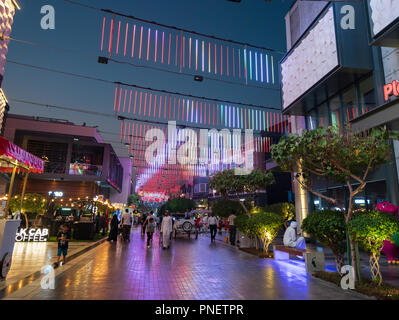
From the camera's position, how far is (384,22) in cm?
1030

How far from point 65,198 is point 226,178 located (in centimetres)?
2326

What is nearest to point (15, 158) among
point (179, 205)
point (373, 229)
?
point (373, 229)

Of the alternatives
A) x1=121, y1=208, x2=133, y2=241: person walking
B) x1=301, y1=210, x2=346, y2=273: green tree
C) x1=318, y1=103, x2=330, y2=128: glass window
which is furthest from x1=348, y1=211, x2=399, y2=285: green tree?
x1=121, y1=208, x2=133, y2=241: person walking

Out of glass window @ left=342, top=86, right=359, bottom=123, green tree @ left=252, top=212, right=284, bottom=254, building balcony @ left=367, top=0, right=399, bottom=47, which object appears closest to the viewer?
building balcony @ left=367, top=0, right=399, bottom=47

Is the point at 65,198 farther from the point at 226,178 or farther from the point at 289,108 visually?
the point at 289,108

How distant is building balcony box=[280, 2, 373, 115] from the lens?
42.9ft

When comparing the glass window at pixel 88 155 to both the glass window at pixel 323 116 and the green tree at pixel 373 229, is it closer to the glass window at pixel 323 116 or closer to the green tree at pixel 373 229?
the glass window at pixel 323 116

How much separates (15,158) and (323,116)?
55.1 feet

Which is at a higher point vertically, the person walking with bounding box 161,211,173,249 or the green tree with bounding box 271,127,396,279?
the green tree with bounding box 271,127,396,279

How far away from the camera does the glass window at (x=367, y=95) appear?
42.6 feet

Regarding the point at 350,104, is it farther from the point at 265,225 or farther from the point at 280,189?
the point at 280,189

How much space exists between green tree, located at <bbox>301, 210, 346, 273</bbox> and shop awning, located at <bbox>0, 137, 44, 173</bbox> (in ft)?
26.4

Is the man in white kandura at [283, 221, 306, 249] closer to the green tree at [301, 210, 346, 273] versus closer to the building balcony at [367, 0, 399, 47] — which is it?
the green tree at [301, 210, 346, 273]
